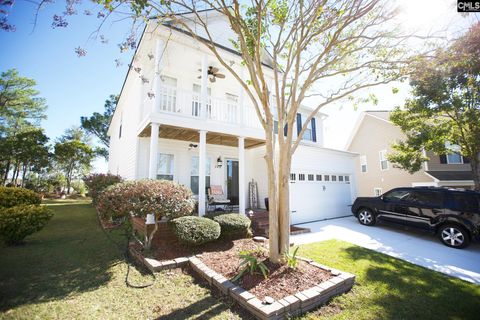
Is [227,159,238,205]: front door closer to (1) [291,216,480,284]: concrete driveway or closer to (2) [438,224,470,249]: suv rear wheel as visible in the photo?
(1) [291,216,480,284]: concrete driveway

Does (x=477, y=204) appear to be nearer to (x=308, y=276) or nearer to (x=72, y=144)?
(x=308, y=276)

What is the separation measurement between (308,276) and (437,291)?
2316 millimetres

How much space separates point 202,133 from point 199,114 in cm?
74

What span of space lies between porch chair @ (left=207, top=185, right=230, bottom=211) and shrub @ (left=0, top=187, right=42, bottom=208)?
18.4 feet

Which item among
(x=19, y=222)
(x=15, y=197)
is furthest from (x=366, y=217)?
(x=15, y=197)

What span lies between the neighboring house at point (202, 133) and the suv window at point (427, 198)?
403 cm

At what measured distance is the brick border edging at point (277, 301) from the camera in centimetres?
292

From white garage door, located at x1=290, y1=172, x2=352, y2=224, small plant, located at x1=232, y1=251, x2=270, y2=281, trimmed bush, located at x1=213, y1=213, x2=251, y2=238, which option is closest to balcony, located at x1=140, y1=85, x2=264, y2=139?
trimmed bush, located at x1=213, y1=213, x2=251, y2=238

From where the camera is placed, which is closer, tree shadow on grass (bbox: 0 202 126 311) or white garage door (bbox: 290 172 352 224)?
tree shadow on grass (bbox: 0 202 126 311)

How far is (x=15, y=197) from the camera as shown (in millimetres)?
6297

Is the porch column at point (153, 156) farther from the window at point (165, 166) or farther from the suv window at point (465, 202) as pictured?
the suv window at point (465, 202)

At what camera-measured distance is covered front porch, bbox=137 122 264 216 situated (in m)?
7.47

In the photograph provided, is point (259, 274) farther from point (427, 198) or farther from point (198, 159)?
point (427, 198)

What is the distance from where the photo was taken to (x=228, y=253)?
520 cm
